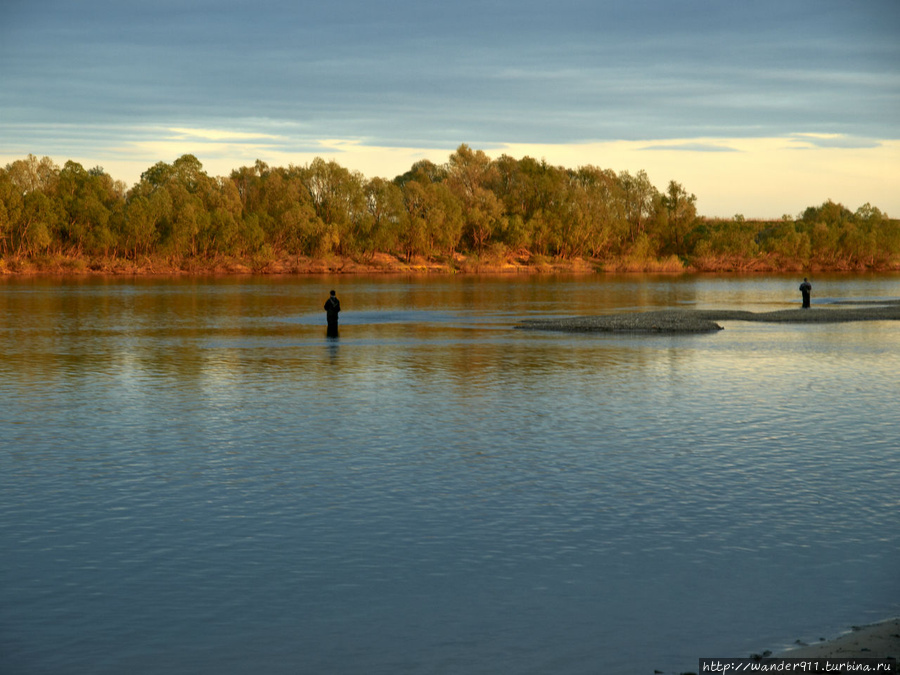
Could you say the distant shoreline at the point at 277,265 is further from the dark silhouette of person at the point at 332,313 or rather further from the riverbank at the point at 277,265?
the dark silhouette of person at the point at 332,313

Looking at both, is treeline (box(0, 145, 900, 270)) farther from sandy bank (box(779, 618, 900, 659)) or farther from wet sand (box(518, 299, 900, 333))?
sandy bank (box(779, 618, 900, 659))

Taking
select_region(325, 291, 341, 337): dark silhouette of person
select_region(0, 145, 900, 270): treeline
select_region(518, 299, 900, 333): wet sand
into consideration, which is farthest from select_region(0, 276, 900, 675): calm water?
select_region(0, 145, 900, 270): treeline

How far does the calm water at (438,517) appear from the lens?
34.9ft

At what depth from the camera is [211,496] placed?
16594 mm

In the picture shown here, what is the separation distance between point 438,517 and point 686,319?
46021 millimetres

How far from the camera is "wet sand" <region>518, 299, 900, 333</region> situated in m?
54.6

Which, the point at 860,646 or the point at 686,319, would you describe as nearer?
the point at 860,646

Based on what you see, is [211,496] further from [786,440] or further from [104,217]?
[104,217]

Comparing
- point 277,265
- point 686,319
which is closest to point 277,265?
point 277,265

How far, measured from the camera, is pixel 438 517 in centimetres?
1527

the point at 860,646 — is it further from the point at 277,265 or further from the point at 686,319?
the point at 277,265

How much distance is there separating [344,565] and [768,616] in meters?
5.48

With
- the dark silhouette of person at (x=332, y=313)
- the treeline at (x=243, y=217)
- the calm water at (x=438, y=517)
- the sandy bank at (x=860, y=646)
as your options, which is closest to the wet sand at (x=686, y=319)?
the dark silhouette of person at (x=332, y=313)

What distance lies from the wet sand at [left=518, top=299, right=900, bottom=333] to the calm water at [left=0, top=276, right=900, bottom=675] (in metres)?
19.5
